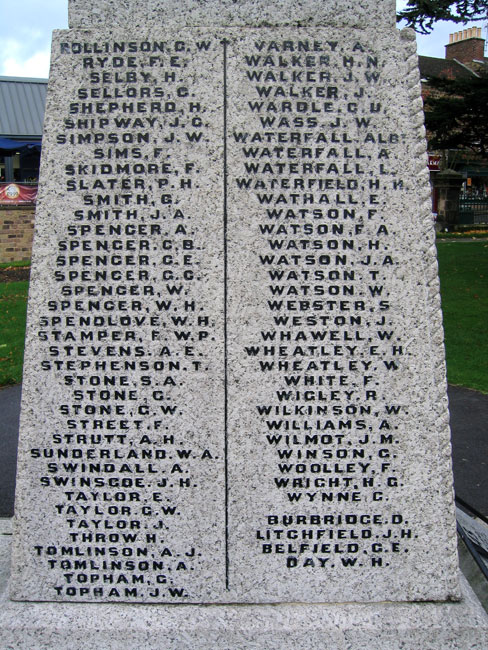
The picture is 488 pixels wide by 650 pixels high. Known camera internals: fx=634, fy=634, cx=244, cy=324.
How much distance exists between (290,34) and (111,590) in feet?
8.09

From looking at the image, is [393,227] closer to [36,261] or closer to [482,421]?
[36,261]

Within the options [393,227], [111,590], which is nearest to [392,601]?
[111,590]

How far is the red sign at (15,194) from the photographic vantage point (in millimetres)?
22094

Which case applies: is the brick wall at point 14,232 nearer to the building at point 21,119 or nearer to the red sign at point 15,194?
the red sign at point 15,194

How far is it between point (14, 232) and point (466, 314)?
16.2 metres

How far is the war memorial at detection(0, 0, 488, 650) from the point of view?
264 cm

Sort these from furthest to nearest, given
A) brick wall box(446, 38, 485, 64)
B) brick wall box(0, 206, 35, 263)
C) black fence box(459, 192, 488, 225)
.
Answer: brick wall box(446, 38, 485, 64) < black fence box(459, 192, 488, 225) < brick wall box(0, 206, 35, 263)

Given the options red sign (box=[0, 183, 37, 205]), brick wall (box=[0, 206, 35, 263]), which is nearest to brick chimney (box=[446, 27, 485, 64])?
red sign (box=[0, 183, 37, 205])

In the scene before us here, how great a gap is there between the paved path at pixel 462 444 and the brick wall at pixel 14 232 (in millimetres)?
15356

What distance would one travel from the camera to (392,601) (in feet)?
8.79

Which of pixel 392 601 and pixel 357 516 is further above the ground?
pixel 357 516

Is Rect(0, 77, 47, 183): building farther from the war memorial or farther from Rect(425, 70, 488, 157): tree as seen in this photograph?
the war memorial

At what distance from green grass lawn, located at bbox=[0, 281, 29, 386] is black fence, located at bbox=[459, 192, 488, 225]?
866 inches

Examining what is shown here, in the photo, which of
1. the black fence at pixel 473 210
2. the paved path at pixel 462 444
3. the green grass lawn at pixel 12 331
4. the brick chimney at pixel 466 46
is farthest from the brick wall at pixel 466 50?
the paved path at pixel 462 444
